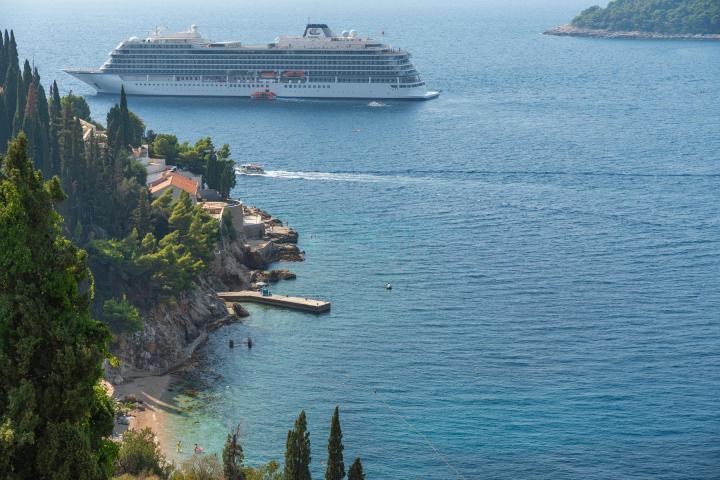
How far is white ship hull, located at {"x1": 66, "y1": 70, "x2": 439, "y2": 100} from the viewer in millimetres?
176375

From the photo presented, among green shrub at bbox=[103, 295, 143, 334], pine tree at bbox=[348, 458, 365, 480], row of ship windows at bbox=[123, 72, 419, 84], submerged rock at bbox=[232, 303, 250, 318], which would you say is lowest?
submerged rock at bbox=[232, 303, 250, 318]

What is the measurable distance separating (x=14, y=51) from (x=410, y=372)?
52.0 metres

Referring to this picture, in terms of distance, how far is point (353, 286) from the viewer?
8581 cm

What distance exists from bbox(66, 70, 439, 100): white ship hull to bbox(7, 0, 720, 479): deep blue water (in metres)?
27.6

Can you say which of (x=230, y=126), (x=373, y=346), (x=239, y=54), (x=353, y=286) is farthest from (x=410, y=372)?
(x=239, y=54)

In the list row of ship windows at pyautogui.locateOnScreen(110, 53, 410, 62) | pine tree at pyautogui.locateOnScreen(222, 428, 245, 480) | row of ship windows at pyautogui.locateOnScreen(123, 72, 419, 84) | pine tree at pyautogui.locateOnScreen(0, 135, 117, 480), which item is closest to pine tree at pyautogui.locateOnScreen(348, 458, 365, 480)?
pine tree at pyautogui.locateOnScreen(222, 428, 245, 480)

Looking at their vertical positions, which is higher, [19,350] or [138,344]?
[19,350]

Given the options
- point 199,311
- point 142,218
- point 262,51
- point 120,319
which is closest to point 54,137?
point 142,218

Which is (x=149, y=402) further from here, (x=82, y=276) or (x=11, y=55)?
(x=11, y=55)

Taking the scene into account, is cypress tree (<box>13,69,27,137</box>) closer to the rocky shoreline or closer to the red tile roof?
the red tile roof

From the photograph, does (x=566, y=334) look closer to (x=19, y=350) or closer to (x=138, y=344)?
(x=138, y=344)

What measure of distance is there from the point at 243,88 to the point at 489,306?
104 m

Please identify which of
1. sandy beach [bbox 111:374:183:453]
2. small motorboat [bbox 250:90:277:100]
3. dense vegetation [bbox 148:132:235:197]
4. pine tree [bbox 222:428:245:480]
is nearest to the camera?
pine tree [bbox 222:428:245:480]

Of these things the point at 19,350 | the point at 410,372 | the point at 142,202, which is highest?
the point at 19,350
